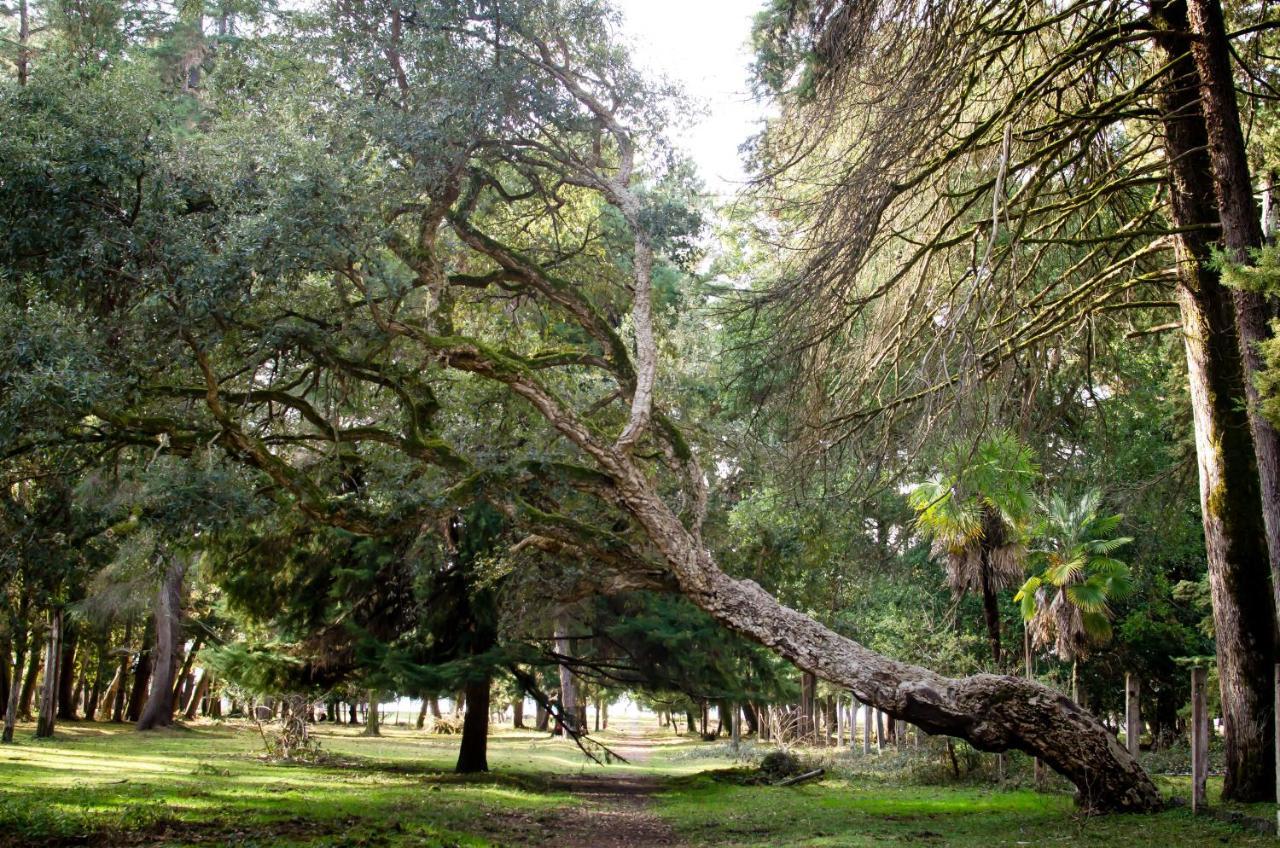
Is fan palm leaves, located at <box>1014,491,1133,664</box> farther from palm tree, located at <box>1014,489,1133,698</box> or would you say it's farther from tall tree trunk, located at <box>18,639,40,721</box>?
tall tree trunk, located at <box>18,639,40,721</box>

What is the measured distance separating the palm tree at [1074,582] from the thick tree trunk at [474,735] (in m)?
10.3

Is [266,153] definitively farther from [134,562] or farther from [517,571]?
[517,571]

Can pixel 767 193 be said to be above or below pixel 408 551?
above

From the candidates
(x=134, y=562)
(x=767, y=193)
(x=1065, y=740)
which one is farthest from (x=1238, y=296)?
(x=134, y=562)

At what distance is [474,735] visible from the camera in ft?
62.3

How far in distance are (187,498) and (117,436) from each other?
1192mm

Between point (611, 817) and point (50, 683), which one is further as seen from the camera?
point (50, 683)

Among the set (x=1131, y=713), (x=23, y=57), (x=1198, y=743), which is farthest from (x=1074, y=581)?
(x=23, y=57)

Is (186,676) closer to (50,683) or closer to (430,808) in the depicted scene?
(50,683)

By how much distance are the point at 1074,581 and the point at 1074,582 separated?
0.12 ft

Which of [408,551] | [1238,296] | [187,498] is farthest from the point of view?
[408,551]

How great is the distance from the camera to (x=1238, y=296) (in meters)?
7.74

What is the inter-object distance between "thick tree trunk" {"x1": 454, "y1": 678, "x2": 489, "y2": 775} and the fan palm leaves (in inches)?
409

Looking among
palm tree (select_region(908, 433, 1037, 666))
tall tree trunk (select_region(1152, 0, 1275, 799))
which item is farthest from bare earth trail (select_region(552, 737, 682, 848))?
tall tree trunk (select_region(1152, 0, 1275, 799))
